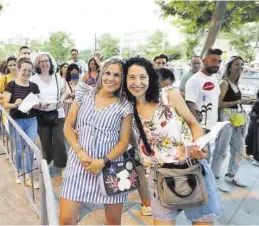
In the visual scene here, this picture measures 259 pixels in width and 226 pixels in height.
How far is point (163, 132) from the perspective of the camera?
5.20 ft

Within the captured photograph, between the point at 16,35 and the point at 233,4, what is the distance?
1113 inches

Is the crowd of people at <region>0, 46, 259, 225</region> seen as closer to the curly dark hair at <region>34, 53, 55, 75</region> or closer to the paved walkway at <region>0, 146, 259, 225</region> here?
the paved walkway at <region>0, 146, 259, 225</region>

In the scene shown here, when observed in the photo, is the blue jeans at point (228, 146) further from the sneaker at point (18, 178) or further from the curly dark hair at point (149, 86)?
the sneaker at point (18, 178)

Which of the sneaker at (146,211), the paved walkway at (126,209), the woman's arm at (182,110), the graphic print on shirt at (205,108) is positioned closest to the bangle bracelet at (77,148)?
the woman's arm at (182,110)

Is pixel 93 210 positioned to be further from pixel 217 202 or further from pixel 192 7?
pixel 192 7

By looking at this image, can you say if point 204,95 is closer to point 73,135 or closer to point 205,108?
point 205,108

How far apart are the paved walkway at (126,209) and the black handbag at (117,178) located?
2.99 ft

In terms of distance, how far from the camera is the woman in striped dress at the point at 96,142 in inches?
68.8

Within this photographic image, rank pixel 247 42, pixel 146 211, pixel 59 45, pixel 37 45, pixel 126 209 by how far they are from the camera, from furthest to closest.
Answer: pixel 247 42 → pixel 37 45 → pixel 59 45 → pixel 126 209 → pixel 146 211

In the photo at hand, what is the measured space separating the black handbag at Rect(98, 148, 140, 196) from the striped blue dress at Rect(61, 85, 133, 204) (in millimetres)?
60

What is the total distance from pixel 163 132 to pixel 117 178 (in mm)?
447

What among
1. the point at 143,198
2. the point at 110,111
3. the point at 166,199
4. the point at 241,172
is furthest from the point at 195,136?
the point at 241,172

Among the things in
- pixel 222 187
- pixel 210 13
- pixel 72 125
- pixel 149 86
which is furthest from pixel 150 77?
pixel 210 13

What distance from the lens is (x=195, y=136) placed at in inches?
63.4
